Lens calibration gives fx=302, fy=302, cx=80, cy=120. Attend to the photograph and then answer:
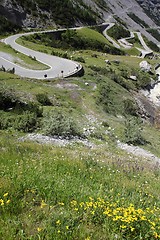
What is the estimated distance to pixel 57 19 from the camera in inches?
3991

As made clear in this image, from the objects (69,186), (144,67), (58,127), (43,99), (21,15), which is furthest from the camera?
(21,15)

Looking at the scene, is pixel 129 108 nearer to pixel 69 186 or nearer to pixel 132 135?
pixel 132 135

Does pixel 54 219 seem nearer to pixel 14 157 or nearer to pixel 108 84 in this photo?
pixel 14 157

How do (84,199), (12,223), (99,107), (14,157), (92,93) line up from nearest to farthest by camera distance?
(12,223) → (84,199) → (14,157) → (99,107) → (92,93)

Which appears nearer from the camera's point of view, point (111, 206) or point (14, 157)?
point (111, 206)

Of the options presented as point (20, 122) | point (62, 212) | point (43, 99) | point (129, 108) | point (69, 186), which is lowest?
point (129, 108)

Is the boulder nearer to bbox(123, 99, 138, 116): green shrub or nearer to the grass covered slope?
bbox(123, 99, 138, 116): green shrub

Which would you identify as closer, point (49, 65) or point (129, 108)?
point (129, 108)

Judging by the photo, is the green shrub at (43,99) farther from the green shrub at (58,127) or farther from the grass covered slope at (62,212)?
the grass covered slope at (62,212)

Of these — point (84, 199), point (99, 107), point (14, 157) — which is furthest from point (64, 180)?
point (99, 107)

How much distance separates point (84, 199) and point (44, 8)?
98480 millimetres

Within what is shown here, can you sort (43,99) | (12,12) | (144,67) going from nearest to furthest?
(43,99) < (144,67) < (12,12)

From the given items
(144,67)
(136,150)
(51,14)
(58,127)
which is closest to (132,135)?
(136,150)

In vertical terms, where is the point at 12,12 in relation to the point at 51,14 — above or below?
below
